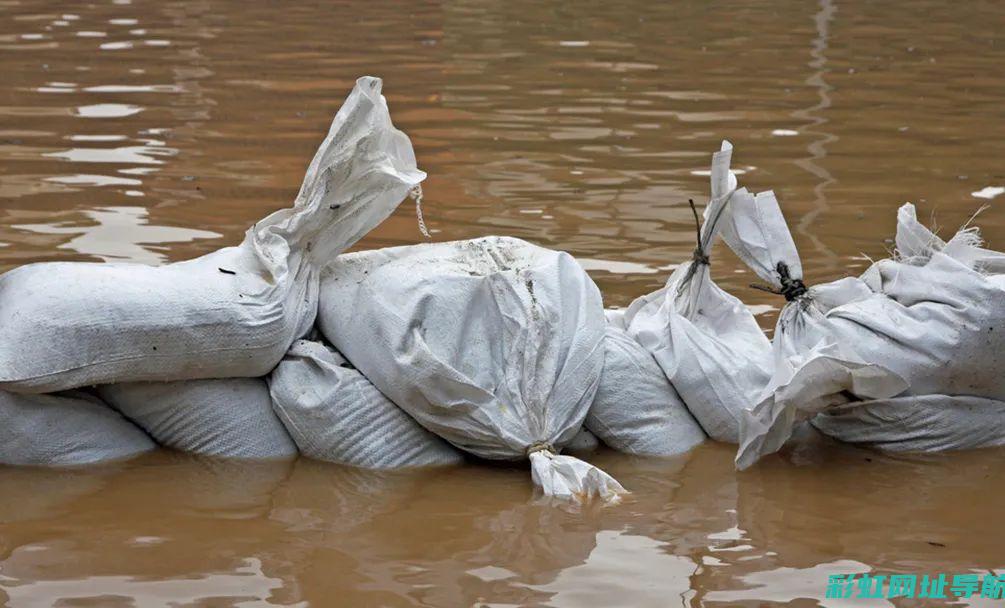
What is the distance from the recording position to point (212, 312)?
3.42m

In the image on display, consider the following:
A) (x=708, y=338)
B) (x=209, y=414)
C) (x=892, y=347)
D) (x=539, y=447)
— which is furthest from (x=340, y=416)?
(x=892, y=347)

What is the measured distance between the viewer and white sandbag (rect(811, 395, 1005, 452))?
12.1 ft

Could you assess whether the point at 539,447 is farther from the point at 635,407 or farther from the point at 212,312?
the point at 212,312

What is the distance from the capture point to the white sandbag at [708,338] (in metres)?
3.69

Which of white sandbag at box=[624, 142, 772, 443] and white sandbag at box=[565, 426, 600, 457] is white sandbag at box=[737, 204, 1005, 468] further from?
white sandbag at box=[565, 426, 600, 457]

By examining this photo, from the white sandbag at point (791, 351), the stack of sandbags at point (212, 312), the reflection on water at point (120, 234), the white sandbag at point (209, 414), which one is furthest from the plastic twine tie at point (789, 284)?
the reflection on water at point (120, 234)

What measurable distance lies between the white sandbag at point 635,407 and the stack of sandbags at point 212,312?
67cm

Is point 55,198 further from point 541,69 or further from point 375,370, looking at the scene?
point 541,69

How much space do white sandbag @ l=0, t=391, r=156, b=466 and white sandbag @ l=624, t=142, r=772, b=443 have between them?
51.4 inches

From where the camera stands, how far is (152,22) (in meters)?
12.5

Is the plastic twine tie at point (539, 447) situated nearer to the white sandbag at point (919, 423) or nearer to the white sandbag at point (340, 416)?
the white sandbag at point (340, 416)

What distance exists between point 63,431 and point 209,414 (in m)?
0.34

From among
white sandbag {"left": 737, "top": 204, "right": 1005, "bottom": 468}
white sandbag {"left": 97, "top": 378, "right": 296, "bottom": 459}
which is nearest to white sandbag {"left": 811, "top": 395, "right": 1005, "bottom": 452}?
white sandbag {"left": 737, "top": 204, "right": 1005, "bottom": 468}

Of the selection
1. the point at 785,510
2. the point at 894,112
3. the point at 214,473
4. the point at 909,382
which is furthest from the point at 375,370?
the point at 894,112
